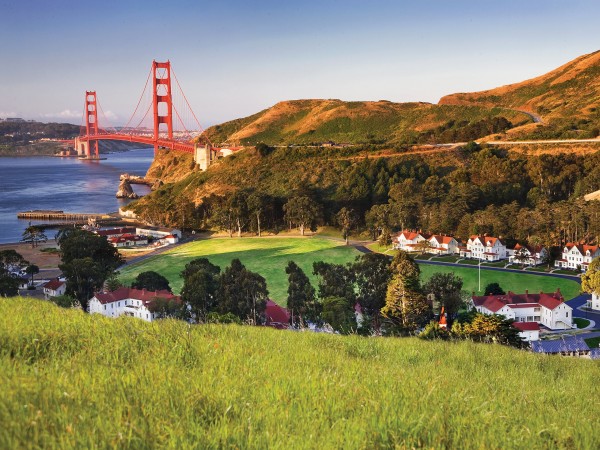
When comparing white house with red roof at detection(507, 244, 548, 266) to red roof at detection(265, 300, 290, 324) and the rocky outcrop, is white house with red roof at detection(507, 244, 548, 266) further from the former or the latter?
the rocky outcrop

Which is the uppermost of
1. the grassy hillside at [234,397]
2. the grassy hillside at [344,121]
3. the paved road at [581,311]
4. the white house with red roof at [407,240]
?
the grassy hillside at [344,121]

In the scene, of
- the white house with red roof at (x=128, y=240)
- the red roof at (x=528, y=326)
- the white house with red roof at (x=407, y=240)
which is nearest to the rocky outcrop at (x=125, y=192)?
the white house with red roof at (x=128, y=240)

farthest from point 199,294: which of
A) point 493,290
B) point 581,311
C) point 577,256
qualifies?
point 577,256

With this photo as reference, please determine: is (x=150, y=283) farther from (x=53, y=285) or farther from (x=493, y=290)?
(x=493, y=290)

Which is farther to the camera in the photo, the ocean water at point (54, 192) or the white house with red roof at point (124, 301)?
the ocean water at point (54, 192)

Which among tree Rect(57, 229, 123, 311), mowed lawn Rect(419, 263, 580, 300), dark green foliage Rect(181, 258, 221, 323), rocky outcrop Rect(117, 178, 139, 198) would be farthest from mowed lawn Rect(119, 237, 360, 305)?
rocky outcrop Rect(117, 178, 139, 198)

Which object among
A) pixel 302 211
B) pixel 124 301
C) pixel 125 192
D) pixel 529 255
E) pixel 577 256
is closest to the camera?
pixel 124 301

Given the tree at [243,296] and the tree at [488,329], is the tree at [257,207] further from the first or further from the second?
the tree at [488,329]
